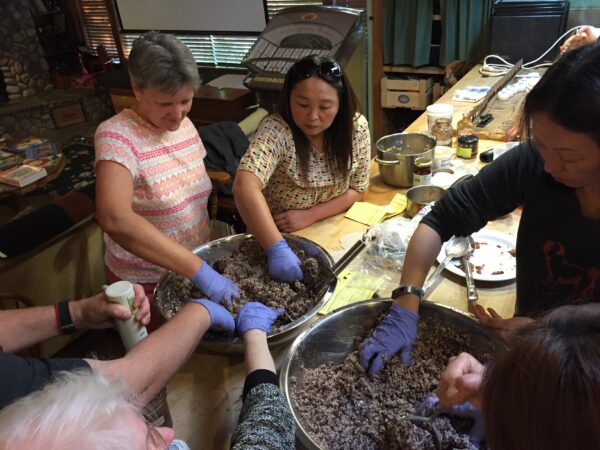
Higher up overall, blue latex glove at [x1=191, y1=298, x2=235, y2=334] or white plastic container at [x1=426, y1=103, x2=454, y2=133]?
white plastic container at [x1=426, y1=103, x2=454, y2=133]

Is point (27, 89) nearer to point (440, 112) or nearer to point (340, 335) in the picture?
point (440, 112)

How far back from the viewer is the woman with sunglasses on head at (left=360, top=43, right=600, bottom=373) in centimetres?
87

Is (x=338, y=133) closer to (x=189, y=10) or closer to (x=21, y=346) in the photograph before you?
(x=21, y=346)

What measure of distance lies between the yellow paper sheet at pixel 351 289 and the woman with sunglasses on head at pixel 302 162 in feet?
0.42

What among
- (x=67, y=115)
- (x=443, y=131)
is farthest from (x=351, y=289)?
(x=67, y=115)

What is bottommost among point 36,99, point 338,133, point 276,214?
point 36,99

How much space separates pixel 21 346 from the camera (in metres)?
1.14

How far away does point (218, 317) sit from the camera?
1.09 m

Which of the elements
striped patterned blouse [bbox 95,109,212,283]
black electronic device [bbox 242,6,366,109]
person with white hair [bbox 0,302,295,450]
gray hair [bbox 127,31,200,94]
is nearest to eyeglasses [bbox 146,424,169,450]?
person with white hair [bbox 0,302,295,450]

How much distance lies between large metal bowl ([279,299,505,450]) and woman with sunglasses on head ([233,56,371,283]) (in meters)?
0.27

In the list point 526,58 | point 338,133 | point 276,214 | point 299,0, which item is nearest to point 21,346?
point 276,214

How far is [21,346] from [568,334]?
1.19 metres

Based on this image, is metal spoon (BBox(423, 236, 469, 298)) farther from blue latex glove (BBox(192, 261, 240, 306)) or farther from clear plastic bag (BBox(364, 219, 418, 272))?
blue latex glove (BBox(192, 261, 240, 306))

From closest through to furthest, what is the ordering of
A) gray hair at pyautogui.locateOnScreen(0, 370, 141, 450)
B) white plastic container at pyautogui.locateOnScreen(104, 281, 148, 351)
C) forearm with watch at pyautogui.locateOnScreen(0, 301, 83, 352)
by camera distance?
gray hair at pyautogui.locateOnScreen(0, 370, 141, 450), white plastic container at pyautogui.locateOnScreen(104, 281, 148, 351), forearm with watch at pyautogui.locateOnScreen(0, 301, 83, 352)
